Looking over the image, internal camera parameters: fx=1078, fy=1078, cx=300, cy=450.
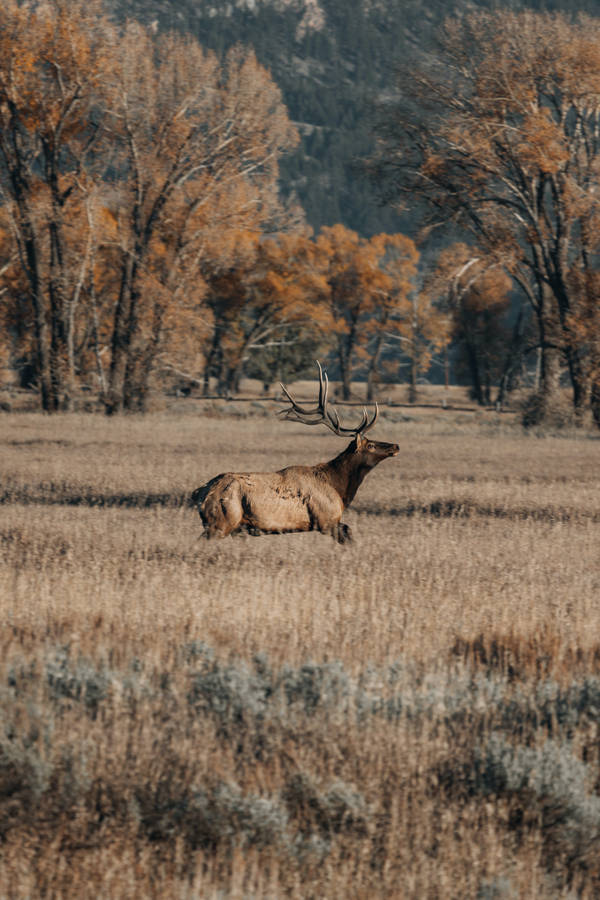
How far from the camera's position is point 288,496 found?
9766 millimetres

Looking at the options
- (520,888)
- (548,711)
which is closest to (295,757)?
(520,888)

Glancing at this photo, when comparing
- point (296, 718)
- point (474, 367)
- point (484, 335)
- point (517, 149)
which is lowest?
point (296, 718)

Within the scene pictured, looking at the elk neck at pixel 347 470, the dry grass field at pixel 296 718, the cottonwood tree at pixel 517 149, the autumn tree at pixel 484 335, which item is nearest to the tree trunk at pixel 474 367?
the autumn tree at pixel 484 335

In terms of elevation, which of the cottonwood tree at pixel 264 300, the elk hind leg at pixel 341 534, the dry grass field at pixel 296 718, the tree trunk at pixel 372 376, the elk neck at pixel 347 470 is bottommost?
the dry grass field at pixel 296 718

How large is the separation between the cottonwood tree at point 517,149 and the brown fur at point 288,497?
25.6 m

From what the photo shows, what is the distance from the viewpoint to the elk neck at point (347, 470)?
10242mm

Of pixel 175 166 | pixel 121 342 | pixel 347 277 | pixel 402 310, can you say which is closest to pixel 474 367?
pixel 402 310

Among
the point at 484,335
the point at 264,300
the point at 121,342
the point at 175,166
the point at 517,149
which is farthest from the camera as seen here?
the point at 484,335

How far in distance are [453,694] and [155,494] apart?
33.0 ft

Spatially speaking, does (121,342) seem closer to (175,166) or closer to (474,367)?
(175,166)

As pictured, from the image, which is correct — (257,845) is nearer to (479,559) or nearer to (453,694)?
(453,694)

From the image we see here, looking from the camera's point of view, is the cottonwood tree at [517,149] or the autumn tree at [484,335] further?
the autumn tree at [484,335]

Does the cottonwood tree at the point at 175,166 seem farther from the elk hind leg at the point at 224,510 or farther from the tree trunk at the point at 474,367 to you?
the tree trunk at the point at 474,367

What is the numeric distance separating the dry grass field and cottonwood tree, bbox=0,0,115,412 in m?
27.1
